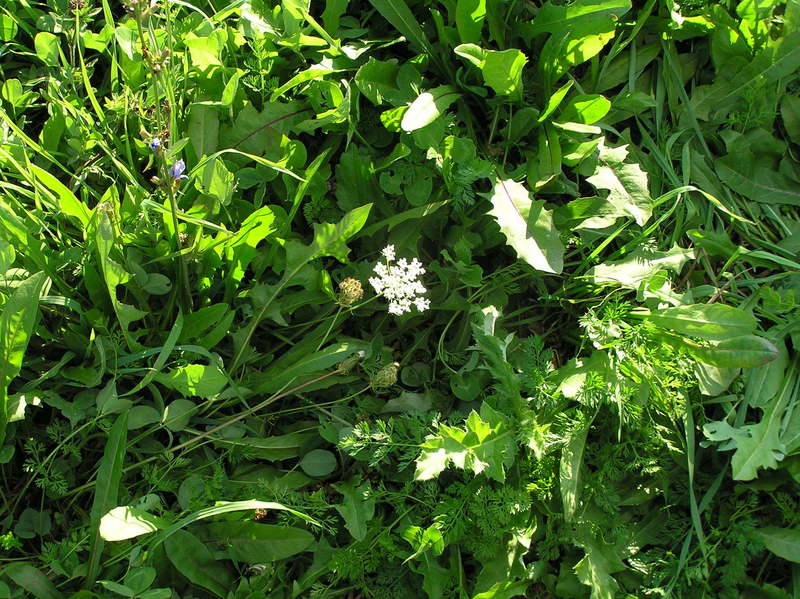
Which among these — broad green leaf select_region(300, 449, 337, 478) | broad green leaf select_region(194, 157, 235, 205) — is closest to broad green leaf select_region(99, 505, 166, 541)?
broad green leaf select_region(300, 449, 337, 478)

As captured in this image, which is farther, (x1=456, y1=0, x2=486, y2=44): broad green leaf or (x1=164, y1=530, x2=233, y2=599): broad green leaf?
(x1=456, y1=0, x2=486, y2=44): broad green leaf

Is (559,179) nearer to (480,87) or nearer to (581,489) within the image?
(480,87)

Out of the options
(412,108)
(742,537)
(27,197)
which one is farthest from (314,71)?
(742,537)

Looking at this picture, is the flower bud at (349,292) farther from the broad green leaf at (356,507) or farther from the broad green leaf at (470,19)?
the broad green leaf at (470,19)

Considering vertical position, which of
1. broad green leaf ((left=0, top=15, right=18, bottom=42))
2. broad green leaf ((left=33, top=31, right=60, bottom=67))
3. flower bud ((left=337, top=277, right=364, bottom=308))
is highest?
broad green leaf ((left=0, top=15, right=18, bottom=42))

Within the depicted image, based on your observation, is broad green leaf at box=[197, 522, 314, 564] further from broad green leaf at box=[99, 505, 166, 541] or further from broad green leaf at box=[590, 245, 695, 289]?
broad green leaf at box=[590, 245, 695, 289]

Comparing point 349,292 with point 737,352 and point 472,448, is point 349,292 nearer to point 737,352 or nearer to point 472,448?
point 472,448
